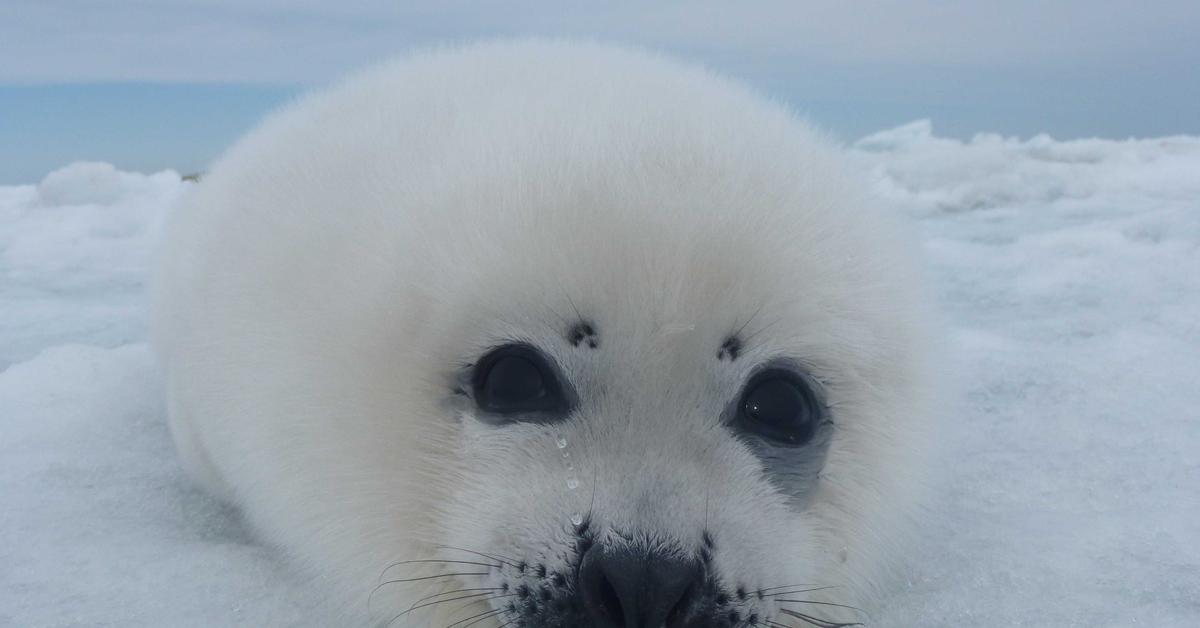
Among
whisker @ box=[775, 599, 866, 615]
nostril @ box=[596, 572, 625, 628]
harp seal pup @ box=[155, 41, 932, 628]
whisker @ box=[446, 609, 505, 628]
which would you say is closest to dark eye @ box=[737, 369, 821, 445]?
harp seal pup @ box=[155, 41, 932, 628]

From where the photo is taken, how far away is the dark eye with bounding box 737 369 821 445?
6.06 feet

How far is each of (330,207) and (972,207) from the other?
9.22 metres

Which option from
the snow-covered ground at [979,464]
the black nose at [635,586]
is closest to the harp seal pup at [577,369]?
the black nose at [635,586]

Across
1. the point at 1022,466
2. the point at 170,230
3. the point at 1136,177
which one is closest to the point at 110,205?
the point at 170,230

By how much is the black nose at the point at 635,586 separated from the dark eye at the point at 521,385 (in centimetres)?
31

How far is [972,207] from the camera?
33.4 feet

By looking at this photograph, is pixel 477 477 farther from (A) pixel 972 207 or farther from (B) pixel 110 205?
(A) pixel 972 207

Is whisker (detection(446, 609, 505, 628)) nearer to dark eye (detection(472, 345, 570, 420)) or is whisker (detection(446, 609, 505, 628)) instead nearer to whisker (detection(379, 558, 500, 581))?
whisker (detection(379, 558, 500, 581))

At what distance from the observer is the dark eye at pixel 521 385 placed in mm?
1753

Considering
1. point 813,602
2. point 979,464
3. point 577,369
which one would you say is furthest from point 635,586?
point 979,464

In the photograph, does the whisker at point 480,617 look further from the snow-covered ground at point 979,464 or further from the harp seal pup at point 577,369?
the snow-covered ground at point 979,464

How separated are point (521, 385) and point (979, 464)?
1.90m

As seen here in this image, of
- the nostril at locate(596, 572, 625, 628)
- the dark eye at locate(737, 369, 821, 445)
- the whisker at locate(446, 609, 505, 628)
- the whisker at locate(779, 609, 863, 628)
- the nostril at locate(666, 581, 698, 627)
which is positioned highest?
the dark eye at locate(737, 369, 821, 445)

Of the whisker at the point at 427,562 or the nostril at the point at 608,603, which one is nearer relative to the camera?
the nostril at the point at 608,603
